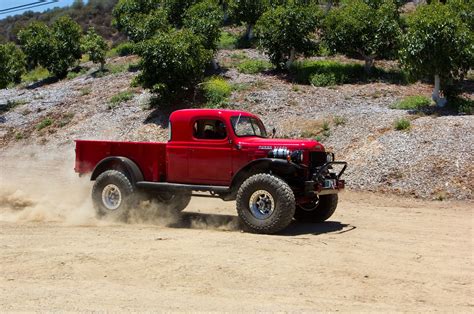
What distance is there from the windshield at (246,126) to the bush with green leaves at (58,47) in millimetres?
29503

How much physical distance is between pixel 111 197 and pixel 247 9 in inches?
1042

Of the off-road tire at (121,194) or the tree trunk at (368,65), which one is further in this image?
the tree trunk at (368,65)

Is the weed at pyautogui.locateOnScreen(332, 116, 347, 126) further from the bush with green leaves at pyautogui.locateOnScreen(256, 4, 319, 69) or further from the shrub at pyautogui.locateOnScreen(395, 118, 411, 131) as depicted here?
the bush with green leaves at pyautogui.locateOnScreen(256, 4, 319, 69)

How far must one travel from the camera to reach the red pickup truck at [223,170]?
9.95 metres

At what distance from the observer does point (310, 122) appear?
21.7m

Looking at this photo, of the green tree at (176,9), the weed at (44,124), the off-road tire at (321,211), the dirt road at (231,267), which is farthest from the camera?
the green tree at (176,9)

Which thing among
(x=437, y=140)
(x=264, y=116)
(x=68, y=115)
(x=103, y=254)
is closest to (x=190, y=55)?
(x=264, y=116)

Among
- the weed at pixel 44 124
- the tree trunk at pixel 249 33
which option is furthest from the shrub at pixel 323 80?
the weed at pixel 44 124

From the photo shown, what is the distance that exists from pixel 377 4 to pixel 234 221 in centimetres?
2413

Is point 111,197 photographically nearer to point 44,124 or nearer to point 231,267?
point 231,267

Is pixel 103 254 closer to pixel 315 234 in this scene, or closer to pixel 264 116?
pixel 315 234

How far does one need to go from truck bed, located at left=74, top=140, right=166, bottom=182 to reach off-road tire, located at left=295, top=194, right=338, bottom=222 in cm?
294

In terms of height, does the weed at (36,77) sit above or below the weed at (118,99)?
above

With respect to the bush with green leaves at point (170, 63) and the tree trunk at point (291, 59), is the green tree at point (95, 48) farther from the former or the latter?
the tree trunk at point (291, 59)
